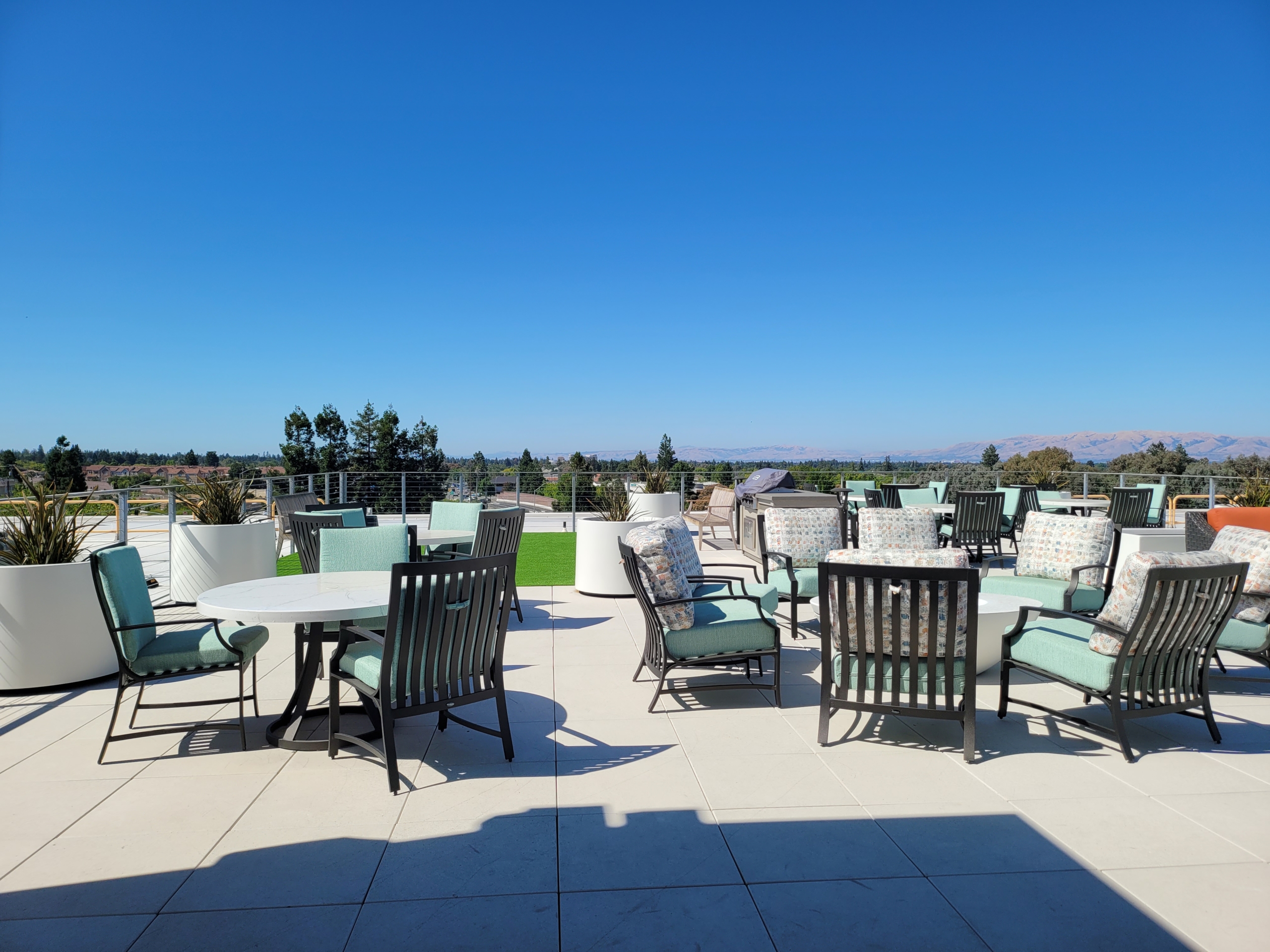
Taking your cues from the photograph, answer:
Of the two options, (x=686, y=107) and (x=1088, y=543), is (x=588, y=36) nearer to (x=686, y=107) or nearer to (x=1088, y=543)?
(x=686, y=107)

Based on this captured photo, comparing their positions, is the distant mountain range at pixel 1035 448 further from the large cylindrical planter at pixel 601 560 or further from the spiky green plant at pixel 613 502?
the large cylindrical planter at pixel 601 560

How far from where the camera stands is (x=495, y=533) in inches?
200

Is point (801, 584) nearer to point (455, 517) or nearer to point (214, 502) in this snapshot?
point (455, 517)

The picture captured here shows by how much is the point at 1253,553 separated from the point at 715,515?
24.5ft

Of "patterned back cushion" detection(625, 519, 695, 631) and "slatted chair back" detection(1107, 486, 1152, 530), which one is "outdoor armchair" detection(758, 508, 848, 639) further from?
"slatted chair back" detection(1107, 486, 1152, 530)

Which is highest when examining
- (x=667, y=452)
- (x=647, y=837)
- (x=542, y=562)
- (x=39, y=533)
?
(x=667, y=452)

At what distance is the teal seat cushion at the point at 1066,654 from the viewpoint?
2836 millimetres

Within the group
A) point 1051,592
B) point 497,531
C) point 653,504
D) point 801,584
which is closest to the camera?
point 1051,592

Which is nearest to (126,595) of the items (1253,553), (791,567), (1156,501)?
(791,567)

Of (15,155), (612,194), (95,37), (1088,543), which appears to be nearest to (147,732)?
(15,155)

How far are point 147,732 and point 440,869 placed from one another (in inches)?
70.8

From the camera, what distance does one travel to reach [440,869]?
195 cm

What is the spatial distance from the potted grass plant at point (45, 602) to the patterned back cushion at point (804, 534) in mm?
4508

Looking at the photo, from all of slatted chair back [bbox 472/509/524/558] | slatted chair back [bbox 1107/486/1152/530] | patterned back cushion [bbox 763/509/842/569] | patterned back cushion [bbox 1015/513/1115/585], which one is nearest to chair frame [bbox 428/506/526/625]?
slatted chair back [bbox 472/509/524/558]
